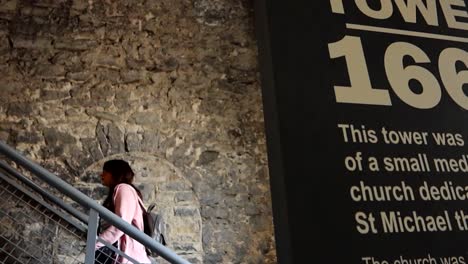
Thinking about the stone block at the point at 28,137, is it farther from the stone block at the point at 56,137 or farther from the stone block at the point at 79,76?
the stone block at the point at 79,76

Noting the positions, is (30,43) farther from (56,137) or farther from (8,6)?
(56,137)

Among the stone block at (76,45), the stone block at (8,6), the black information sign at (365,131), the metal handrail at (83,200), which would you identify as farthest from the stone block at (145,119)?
the black information sign at (365,131)

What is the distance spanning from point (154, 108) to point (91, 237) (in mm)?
1708

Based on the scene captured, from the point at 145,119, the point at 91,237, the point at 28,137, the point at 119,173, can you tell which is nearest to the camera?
the point at 91,237

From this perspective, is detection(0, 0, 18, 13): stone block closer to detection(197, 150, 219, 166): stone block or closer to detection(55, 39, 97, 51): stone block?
detection(55, 39, 97, 51): stone block

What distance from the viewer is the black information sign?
74cm

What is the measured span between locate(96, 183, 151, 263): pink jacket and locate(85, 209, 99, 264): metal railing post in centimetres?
36

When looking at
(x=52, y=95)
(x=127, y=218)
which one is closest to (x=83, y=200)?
(x=127, y=218)

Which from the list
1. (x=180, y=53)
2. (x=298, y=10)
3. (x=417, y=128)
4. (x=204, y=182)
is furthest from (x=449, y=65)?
(x=180, y=53)

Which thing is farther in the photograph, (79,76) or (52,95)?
(79,76)

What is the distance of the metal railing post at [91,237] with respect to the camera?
6.63ft

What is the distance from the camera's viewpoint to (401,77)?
898 mm

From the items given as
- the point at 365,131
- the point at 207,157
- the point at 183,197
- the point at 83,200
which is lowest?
the point at 365,131

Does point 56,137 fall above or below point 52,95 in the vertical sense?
below
